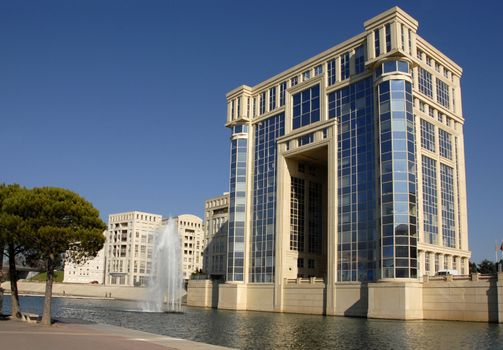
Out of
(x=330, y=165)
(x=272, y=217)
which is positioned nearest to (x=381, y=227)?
(x=330, y=165)

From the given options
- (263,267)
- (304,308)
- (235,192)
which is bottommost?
(304,308)

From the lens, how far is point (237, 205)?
307ft

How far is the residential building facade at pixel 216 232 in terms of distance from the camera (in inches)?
5674

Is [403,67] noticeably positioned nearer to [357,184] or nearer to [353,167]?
[353,167]

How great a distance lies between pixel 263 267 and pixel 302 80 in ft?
102

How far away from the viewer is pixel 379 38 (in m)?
71.6

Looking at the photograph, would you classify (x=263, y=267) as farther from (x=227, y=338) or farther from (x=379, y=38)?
(x=227, y=338)

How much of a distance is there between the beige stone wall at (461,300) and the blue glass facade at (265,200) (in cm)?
2882

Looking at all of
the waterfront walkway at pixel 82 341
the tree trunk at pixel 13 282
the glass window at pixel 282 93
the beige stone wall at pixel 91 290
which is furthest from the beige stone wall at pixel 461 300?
the beige stone wall at pixel 91 290

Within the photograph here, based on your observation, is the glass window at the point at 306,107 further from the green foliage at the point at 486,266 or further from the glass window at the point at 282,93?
the green foliage at the point at 486,266

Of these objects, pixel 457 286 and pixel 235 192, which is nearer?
pixel 457 286

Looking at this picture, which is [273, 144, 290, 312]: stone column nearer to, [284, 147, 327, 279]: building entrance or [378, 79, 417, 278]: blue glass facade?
[284, 147, 327, 279]: building entrance

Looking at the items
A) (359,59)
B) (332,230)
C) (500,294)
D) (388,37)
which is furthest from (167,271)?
(500,294)

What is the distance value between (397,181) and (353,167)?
8.74 m
